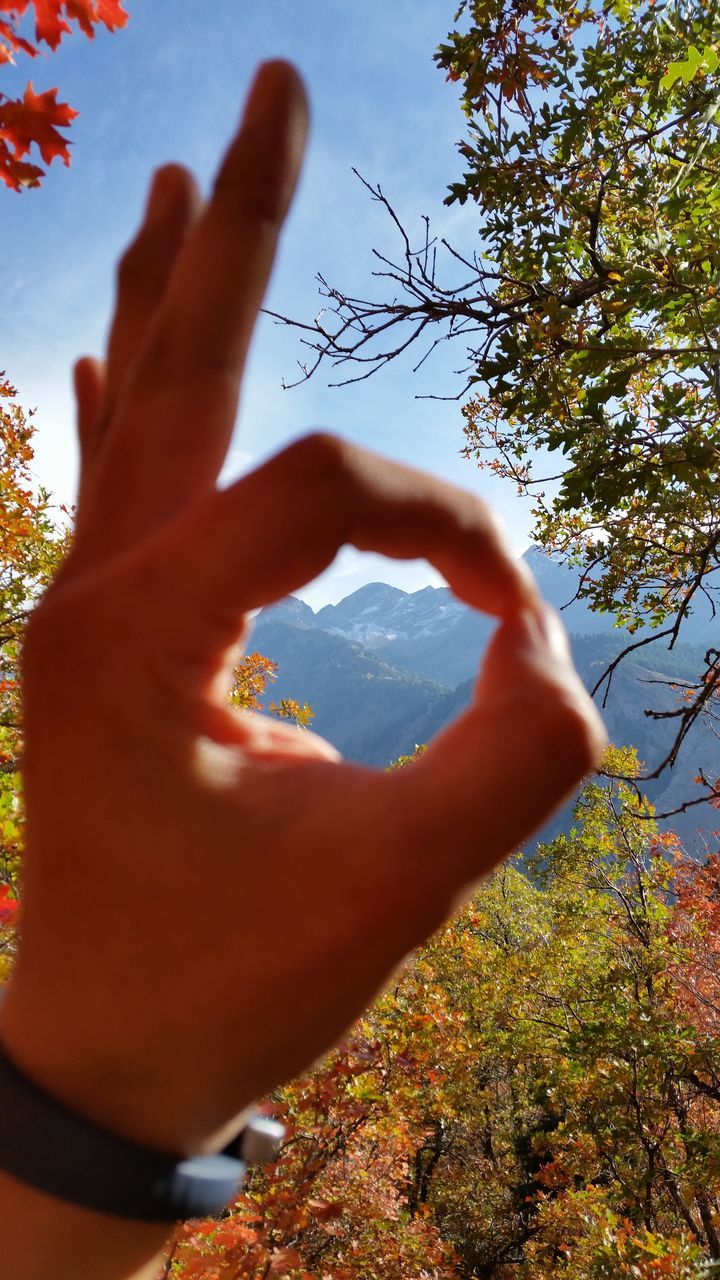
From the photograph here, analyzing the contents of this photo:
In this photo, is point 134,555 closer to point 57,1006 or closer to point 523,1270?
point 57,1006

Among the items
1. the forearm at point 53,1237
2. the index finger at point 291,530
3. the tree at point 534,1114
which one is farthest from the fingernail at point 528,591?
the tree at point 534,1114

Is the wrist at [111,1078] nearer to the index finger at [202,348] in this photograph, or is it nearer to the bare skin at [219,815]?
the bare skin at [219,815]

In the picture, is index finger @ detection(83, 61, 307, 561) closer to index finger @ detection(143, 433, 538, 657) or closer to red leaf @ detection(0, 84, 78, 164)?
index finger @ detection(143, 433, 538, 657)

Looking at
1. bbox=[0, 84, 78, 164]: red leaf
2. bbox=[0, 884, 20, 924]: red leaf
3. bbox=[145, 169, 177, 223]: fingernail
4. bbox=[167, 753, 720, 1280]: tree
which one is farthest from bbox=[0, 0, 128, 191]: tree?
bbox=[167, 753, 720, 1280]: tree

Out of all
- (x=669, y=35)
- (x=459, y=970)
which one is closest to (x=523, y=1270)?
(x=459, y=970)

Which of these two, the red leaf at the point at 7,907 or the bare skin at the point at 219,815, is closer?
the bare skin at the point at 219,815

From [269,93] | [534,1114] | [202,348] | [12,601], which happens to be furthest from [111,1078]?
[534,1114]
